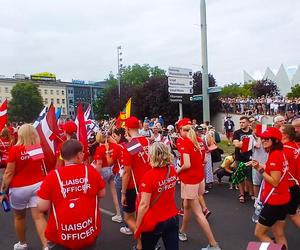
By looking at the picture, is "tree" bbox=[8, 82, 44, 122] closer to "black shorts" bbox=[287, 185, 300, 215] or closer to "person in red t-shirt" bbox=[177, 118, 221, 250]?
"person in red t-shirt" bbox=[177, 118, 221, 250]

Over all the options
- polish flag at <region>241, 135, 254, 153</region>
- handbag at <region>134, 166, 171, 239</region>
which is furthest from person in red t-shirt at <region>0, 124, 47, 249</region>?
polish flag at <region>241, 135, 254, 153</region>

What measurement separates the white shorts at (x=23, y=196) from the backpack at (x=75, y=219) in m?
1.96

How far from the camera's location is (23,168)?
518cm

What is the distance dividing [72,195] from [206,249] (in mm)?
2604

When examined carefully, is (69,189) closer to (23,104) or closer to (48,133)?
(48,133)

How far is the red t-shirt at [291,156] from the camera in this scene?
16.3 ft

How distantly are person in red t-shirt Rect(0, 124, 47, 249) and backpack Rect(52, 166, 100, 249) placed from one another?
71.1 inches

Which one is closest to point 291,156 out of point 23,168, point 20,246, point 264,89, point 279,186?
point 279,186

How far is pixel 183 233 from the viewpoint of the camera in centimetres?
595

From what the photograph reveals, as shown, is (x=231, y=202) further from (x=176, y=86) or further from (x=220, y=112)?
(x=220, y=112)

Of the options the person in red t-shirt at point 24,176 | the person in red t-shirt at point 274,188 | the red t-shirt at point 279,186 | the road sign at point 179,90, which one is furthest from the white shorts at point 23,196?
the road sign at point 179,90

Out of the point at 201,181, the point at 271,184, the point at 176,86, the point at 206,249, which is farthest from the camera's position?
the point at 176,86

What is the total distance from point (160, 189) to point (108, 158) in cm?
310

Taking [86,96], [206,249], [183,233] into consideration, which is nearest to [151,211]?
[206,249]
